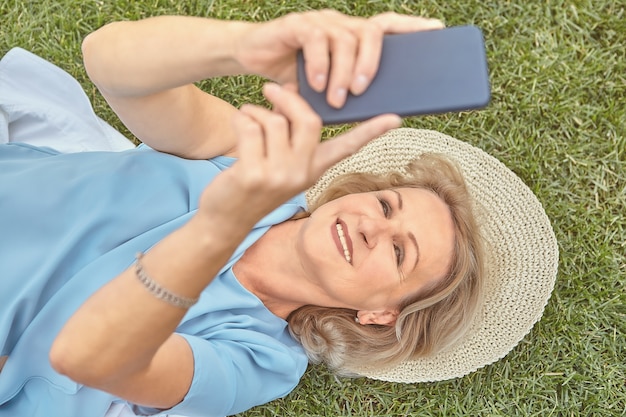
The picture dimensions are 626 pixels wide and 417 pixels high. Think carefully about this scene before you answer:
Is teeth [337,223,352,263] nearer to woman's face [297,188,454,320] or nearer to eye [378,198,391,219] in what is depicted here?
woman's face [297,188,454,320]

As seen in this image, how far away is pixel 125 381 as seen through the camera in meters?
1.33

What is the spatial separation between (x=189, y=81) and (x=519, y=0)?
A: 66.8 inches

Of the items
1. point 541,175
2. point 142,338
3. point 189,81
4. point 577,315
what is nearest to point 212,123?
point 189,81

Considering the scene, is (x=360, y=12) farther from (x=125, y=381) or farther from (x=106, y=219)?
(x=125, y=381)

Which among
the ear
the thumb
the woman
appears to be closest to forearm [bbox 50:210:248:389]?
the woman

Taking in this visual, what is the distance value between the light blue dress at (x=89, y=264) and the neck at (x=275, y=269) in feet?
0.18

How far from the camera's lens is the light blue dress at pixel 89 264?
1.84m

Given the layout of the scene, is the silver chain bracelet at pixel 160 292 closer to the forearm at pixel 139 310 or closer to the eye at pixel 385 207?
the forearm at pixel 139 310

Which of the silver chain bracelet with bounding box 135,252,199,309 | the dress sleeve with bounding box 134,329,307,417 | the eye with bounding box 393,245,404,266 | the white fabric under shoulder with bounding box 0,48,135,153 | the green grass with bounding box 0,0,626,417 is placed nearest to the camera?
the silver chain bracelet with bounding box 135,252,199,309

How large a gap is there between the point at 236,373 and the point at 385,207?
67 cm

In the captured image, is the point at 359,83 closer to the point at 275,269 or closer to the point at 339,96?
the point at 339,96

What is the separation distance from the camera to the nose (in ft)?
6.17

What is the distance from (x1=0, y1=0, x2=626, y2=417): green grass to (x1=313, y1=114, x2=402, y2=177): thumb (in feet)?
5.36

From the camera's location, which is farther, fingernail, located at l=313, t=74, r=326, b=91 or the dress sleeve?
the dress sleeve
